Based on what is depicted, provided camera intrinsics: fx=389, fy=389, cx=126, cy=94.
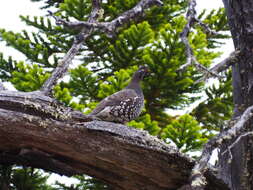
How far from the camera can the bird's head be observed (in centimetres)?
711

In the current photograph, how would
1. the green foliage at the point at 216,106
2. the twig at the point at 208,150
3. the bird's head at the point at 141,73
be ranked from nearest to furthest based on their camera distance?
the twig at the point at 208,150, the bird's head at the point at 141,73, the green foliage at the point at 216,106

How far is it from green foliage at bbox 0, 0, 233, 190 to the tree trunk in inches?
48.5

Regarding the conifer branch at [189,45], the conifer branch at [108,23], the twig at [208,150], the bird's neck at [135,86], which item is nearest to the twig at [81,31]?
the conifer branch at [108,23]

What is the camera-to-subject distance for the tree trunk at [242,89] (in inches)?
194

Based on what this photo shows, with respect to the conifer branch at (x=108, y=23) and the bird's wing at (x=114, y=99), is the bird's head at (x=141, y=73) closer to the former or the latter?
the bird's wing at (x=114, y=99)

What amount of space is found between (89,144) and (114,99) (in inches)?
58.8

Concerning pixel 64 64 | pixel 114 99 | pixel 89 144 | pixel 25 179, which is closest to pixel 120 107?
pixel 114 99

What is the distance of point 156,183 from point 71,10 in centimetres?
475

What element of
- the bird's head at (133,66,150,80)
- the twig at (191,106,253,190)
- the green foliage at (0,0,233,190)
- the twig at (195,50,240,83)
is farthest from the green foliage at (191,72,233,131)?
the twig at (191,106,253,190)

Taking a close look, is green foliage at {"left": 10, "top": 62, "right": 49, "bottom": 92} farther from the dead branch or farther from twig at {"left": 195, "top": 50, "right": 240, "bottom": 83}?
twig at {"left": 195, "top": 50, "right": 240, "bottom": 83}

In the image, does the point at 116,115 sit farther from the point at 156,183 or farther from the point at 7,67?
the point at 7,67

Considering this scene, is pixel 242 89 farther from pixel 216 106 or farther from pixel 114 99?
pixel 216 106

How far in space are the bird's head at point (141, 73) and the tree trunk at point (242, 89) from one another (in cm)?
213

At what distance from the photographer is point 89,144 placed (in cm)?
474
